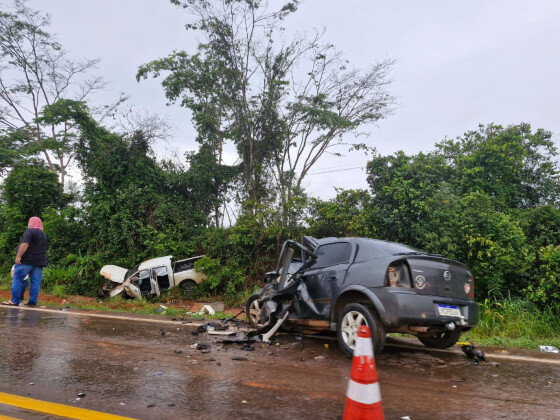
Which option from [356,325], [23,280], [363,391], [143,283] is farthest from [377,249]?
[143,283]

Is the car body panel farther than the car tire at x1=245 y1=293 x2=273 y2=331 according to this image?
No

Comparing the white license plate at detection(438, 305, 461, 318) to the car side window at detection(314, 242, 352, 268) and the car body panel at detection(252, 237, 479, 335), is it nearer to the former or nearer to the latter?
the car body panel at detection(252, 237, 479, 335)

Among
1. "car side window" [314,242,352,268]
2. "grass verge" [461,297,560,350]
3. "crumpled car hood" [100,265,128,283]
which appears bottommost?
"grass verge" [461,297,560,350]

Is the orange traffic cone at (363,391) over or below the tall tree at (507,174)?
below

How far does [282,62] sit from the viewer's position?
70.1 ft

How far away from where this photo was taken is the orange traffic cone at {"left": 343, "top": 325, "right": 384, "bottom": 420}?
2.28 metres

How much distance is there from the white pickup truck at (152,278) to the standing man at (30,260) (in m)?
5.33

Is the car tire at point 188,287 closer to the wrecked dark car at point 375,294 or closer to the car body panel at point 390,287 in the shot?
the wrecked dark car at point 375,294

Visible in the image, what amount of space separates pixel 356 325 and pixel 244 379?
1.56 meters

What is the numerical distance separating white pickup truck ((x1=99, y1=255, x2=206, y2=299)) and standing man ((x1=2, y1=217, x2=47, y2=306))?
5.33m

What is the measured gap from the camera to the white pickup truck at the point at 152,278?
14.1 metres

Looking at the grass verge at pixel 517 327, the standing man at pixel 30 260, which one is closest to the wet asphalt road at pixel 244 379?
the grass verge at pixel 517 327

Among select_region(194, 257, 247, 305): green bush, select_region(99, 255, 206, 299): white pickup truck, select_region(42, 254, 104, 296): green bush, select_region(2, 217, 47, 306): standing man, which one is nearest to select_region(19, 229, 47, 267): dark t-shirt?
select_region(2, 217, 47, 306): standing man

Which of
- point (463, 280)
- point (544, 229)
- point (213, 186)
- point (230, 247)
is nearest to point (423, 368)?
point (463, 280)
